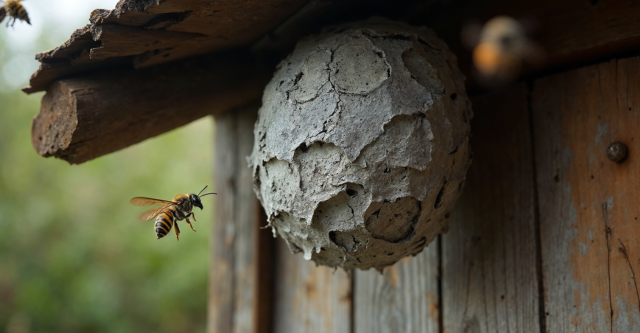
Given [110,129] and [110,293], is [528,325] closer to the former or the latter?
[110,129]

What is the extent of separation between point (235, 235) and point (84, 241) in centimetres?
414

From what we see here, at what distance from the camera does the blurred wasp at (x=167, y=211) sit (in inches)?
51.9

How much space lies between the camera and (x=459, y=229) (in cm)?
137

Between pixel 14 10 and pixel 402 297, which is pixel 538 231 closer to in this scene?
pixel 402 297

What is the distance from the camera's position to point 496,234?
1.29 meters

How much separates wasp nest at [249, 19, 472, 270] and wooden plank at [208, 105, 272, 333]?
2.54 ft

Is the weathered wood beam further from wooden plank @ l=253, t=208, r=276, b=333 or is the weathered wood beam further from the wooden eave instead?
wooden plank @ l=253, t=208, r=276, b=333

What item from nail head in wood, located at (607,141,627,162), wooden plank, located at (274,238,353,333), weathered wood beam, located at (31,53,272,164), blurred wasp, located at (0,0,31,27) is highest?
blurred wasp, located at (0,0,31,27)

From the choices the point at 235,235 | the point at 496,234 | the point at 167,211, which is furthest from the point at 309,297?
the point at 496,234

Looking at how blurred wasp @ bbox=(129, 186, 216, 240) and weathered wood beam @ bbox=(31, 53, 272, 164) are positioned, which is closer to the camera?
weathered wood beam @ bbox=(31, 53, 272, 164)

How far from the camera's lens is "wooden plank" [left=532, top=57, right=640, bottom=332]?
1.05 metres

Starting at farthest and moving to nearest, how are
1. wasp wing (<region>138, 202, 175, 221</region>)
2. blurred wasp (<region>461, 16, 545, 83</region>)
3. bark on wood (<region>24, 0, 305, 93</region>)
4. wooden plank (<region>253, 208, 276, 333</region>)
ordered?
wooden plank (<region>253, 208, 276, 333</region>), wasp wing (<region>138, 202, 175, 221</region>), blurred wasp (<region>461, 16, 545, 83</region>), bark on wood (<region>24, 0, 305, 93</region>)

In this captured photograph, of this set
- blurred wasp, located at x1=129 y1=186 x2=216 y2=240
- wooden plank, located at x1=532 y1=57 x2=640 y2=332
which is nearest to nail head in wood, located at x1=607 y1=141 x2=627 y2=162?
wooden plank, located at x1=532 y1=57 x2=640 y2=332

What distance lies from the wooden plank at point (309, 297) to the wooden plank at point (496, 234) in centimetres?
44
